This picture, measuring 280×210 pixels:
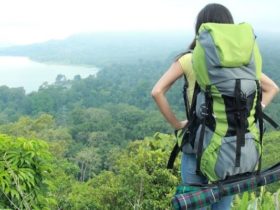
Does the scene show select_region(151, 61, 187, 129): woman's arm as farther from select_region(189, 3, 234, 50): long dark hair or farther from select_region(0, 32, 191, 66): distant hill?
select_region(0, 32, 191, 66): distant hill

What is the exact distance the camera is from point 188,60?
5.54 feet

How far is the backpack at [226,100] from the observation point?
1.54 m

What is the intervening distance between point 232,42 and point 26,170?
56.0 inches

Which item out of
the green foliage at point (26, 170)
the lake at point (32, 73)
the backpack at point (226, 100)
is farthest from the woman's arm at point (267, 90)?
the lake at point (32, 73)

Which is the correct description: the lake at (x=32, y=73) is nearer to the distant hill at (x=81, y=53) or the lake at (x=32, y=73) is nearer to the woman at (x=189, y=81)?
the distant hill at (x=81, y=53)

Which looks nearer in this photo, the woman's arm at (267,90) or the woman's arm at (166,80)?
the woman's arm at (166,80)

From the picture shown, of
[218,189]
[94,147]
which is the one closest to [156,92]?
[218,189]

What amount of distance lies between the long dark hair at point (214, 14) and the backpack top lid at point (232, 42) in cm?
12

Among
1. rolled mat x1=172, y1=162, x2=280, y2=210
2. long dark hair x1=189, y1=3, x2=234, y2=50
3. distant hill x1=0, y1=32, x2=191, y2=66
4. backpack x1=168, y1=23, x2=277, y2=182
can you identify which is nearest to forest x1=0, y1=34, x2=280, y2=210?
rolled mat x1=172, y1=162, x2=280, y2=210

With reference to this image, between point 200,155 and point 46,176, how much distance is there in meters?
1.38

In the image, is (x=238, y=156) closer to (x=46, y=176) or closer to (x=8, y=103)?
(x=46, y=176)

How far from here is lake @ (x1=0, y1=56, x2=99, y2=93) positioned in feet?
302

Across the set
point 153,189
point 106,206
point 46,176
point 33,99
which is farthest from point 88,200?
point 33,99

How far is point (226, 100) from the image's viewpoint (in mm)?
1543
